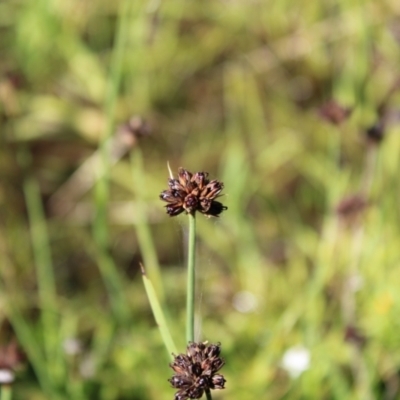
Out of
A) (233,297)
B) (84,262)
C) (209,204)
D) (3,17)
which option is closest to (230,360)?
(233,297)

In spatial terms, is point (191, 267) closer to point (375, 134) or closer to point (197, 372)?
point (197, 372)

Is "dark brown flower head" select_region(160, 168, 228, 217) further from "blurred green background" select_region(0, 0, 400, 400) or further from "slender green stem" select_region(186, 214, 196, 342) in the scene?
"blurred green background" select_region(0, 0, 400, 400)

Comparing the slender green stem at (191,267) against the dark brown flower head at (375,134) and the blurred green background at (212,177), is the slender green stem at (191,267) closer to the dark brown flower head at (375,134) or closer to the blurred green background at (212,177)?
the blurred green background at (212,177)

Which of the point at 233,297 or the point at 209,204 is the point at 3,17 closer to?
the point at 233,297

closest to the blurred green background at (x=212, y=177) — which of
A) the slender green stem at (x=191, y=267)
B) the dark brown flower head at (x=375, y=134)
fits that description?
the dark brown flower head at (x=375, y=134)

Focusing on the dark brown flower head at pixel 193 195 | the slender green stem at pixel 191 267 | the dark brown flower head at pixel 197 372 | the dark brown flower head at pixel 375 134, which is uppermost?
the dark brown flower head at pixel 375 134
